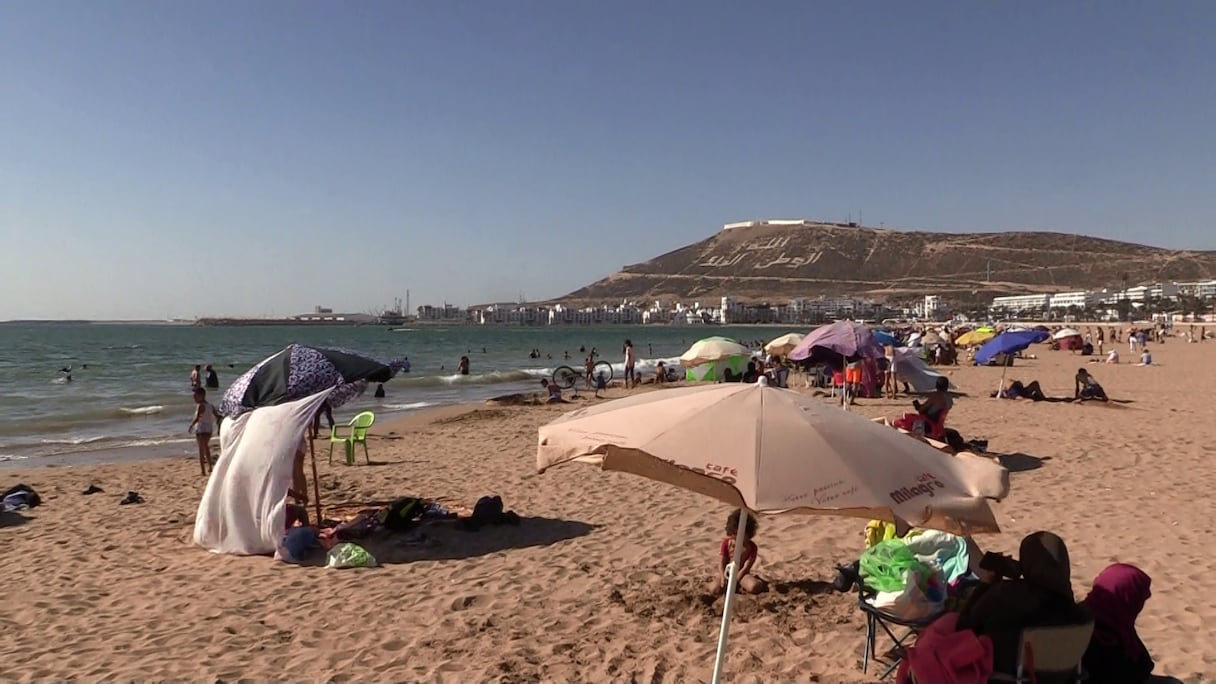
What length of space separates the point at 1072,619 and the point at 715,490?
1676mm

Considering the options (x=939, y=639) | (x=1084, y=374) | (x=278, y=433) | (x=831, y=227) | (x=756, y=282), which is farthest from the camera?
(x=831, y=227)

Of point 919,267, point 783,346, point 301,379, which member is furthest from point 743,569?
point 919,267

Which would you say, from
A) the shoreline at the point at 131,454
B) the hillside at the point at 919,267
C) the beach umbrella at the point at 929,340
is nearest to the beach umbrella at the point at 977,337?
the beach umbrella at the point at 929,340

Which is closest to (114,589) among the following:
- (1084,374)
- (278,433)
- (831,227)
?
(278,433)

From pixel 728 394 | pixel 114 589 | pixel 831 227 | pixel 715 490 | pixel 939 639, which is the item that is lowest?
pixel 114 589

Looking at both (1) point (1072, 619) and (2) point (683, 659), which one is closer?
(1) point (1072, 619)

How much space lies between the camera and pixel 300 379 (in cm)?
703

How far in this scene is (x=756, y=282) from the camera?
173 meters

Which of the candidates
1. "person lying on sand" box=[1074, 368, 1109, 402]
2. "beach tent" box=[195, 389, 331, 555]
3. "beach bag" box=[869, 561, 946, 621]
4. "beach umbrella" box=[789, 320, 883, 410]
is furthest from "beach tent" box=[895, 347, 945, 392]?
"beach bag" box=[869, 561, 946, 621]

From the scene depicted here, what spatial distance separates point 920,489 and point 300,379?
230 inches

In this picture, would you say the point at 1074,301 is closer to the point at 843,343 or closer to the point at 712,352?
the point at 712,352

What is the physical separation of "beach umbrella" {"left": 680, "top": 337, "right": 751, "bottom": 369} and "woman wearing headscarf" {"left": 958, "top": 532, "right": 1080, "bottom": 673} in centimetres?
1875

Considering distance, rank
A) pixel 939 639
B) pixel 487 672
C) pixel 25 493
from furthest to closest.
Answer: pixel 25 493, pixel 487 672, pixel 939 639

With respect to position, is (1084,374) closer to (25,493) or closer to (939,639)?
(939,639)
